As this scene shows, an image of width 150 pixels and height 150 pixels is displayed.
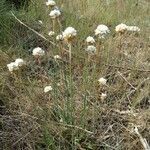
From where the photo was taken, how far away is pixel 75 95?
6.99 feet

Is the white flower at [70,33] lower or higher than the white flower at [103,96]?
higher

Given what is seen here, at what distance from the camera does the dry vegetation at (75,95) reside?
1854mm

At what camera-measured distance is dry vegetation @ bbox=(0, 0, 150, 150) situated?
1854 mm

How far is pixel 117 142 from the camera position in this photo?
1.88 metres

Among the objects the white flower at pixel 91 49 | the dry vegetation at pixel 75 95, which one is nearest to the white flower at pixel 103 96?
the dry vegetation at pixel 75 95

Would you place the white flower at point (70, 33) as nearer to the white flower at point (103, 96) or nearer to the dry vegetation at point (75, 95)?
the dry vegetation at point (75, 95)

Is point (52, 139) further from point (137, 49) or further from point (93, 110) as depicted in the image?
point (137, 49)

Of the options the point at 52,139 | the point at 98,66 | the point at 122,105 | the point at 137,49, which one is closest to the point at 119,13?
the point at 137,49

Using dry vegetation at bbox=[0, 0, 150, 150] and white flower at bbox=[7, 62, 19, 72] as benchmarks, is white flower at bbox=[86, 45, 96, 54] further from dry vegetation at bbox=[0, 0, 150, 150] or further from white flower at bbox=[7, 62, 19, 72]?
white flower at bbox=[7, 62, 19, 72]

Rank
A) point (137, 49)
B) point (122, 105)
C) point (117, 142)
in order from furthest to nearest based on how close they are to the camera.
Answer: point (137, 49) < point (122, 105) < point (117, 142)

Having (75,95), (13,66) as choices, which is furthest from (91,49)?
(13,66)

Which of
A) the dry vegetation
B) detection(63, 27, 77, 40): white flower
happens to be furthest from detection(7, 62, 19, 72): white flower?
detection(63, 27, 77, 40): white flower

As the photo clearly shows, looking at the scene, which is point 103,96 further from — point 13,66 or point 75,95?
point 13,66

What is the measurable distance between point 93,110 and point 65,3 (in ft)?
6.01
